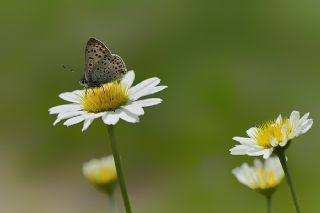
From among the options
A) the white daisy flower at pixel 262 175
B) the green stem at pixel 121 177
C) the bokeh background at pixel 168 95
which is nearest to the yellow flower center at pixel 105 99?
the green stem at pixel 121 177

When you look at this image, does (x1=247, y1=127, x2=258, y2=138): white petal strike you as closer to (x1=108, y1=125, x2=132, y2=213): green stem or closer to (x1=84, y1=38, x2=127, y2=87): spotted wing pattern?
(x1=108, y1=125, x2=132, y2=213): green stem

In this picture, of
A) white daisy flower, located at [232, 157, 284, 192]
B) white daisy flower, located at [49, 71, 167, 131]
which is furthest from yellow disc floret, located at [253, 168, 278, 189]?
white daisy flower, located at [49, 71, 167, 131]

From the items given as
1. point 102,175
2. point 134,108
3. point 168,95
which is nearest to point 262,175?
point 134,108

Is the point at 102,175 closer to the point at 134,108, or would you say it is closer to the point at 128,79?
the point at 128,79

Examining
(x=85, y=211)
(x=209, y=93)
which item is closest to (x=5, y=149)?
(x=85, y=211)

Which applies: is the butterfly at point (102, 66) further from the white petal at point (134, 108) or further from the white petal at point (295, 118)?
the white petal at point (295, 118)

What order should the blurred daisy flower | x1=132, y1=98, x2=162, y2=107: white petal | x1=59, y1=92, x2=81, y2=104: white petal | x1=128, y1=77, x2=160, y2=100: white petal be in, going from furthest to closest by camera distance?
1. the blurred daisy flower
2. x1=59, y1=92, x2=81, y2=104: white petal
3. x1=128, y1=77, x2=160, y2=100: white petal
4. x1=132, y1=98, x2=162, y2=107: white petal
